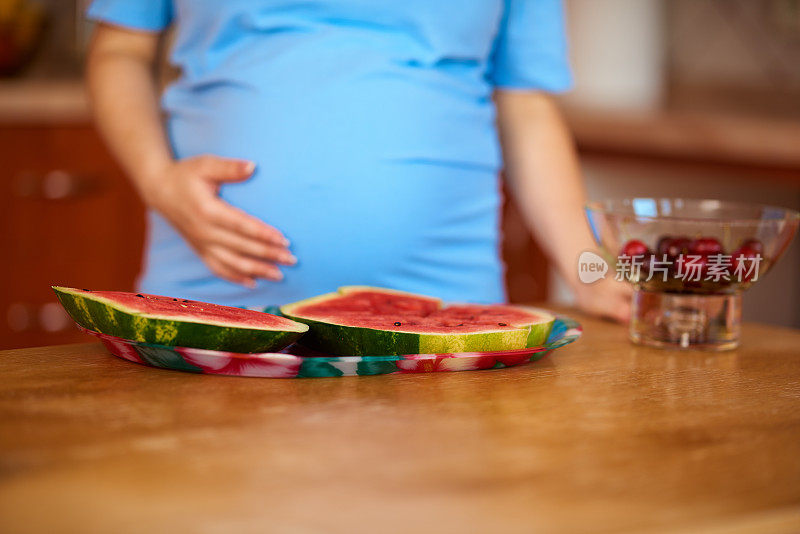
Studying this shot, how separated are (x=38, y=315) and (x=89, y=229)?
11.6 inches

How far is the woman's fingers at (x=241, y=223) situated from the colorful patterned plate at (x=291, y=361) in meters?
0.28

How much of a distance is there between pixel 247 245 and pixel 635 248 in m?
0.43

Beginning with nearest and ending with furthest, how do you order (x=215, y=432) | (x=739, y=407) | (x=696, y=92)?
(x=215, y=432) < (x=739, y=407) < (x=696, y=92)

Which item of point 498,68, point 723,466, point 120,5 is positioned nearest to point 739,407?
point 723,466

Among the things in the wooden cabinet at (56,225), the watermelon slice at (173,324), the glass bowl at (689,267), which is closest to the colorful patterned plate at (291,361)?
the watermelon slice at (173,324)

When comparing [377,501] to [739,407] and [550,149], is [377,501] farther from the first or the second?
[550,149]

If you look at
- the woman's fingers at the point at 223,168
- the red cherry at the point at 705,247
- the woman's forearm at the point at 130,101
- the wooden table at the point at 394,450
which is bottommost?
the wooden table at the point at 394,450

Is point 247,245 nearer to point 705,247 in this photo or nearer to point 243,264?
point 243,264

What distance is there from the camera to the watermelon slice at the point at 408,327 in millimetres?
804

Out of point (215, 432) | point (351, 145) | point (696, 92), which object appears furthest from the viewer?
point (696, 92)

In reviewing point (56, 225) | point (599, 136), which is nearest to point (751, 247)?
point (599, 136)

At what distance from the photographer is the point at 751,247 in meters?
0.96

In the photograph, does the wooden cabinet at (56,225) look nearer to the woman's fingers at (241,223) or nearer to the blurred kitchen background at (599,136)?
the blurred kitchen background at (599,136)

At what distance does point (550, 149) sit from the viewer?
1.34 metres
